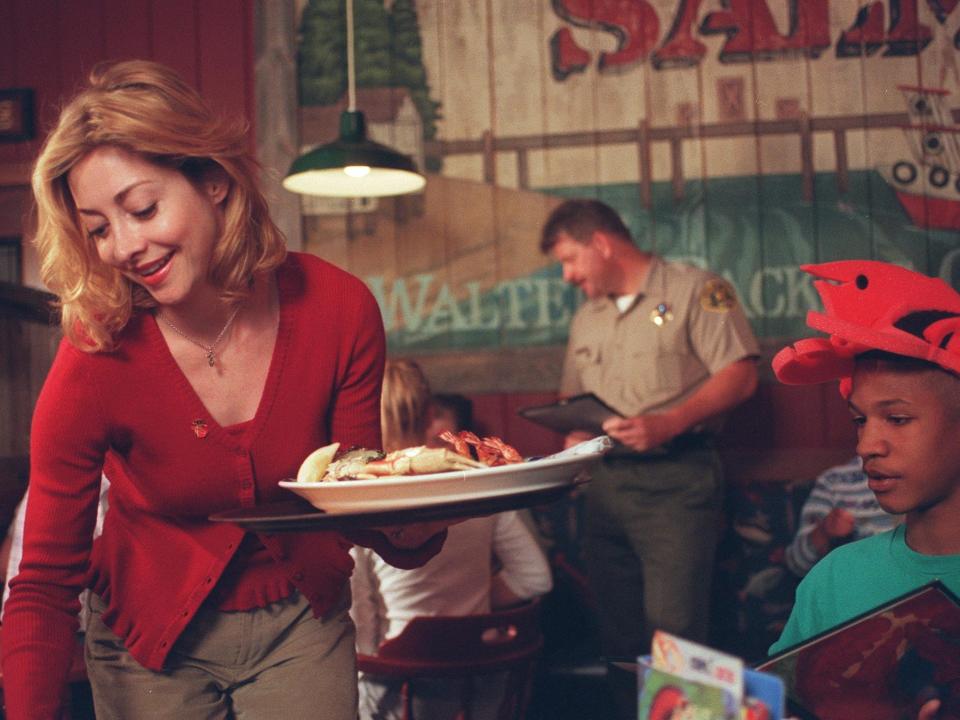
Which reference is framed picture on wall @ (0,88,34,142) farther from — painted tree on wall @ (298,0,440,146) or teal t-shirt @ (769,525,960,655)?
teal t-shirt @ (769,525,960,655)

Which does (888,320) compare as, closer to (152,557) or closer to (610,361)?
(152,557)

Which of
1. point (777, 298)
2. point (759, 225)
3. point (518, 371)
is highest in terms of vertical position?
point (759, 225)

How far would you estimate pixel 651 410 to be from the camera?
3.18m

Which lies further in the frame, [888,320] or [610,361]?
[610,361]

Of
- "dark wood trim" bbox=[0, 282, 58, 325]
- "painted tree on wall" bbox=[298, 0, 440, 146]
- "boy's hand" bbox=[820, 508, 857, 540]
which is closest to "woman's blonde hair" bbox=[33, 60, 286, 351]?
"dark wood trim" bbox=[0, 282, 58, 325]

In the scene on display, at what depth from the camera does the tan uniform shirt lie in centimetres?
312

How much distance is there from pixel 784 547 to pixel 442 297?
1564 mm

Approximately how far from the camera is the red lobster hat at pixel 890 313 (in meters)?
1.19

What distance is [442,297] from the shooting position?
13.2 feet

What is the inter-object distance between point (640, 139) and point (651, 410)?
1.25 metres

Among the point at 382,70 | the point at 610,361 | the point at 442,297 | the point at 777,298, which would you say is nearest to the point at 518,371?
the point at 442,297

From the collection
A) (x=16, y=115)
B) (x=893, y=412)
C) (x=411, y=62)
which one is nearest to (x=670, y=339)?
(x=411, y=62)

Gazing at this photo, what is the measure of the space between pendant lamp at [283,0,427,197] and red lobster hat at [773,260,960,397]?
1966mm

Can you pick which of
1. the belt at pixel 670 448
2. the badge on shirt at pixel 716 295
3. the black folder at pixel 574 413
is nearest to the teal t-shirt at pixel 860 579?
the black folder at pixel 574 413
